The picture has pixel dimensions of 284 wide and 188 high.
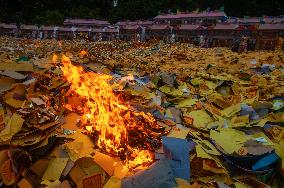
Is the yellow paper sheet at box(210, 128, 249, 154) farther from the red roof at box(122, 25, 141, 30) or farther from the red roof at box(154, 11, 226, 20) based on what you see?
the red roof at box(122, 25, 141, 30)

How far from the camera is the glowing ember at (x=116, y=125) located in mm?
5637

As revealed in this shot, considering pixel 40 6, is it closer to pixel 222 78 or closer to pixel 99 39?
pixel 99 39

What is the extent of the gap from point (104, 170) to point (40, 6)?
1668 inches

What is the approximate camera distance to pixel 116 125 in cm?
593

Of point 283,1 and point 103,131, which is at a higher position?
point 283,1

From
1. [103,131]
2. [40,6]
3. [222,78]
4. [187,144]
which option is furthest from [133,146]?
[40,6]

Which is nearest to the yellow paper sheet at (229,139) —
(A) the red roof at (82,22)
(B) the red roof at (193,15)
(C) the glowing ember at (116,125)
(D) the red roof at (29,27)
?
(C) the glowing ember at (116,125)

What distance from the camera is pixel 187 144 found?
593 cm

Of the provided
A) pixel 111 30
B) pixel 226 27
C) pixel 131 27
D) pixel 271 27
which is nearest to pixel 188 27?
pixel 226 27

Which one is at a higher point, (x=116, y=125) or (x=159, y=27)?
(x=159, y=27)

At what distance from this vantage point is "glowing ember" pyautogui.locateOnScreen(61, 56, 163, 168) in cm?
564

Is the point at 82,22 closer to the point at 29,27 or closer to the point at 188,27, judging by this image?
the point at 29,27

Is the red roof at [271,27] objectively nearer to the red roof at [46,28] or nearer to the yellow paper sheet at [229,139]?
the yellow paper sheet at [229,139]

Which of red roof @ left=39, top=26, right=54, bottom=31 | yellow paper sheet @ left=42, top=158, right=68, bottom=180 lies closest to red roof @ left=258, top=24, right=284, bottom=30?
yellow paper sheet @ left=42, top=158, right=68, bottom=180
